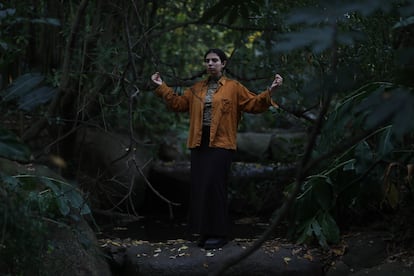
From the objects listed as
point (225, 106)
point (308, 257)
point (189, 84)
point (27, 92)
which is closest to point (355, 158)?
point (308, 257)

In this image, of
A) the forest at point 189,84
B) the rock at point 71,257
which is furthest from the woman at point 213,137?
the rock at point 71,257

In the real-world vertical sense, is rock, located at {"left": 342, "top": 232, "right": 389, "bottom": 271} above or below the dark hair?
below

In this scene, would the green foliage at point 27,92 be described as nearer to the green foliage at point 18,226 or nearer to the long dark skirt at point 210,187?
the long dark skirt at point 210,187

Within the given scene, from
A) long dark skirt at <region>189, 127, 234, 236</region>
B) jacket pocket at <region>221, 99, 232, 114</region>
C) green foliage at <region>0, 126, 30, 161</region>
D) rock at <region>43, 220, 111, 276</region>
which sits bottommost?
rock at <region>43, 220, 111, 276</region>

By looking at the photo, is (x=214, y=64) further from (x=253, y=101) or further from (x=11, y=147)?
(x=11, y=147)

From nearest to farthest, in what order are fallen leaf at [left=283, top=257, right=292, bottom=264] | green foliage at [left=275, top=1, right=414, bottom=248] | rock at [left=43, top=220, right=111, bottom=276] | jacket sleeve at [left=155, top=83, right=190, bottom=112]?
rock at [left=43, top=220, right=111, bottom=276]
green foliage at [left=275, top=1, right=414, bottom=248]
fallen leaf at [left=283, top=257, right=292, bottom=264]
jacket sleeve at [left=155, top=83, right=190, bottom=112]

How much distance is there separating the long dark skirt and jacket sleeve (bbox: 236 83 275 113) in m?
0.36

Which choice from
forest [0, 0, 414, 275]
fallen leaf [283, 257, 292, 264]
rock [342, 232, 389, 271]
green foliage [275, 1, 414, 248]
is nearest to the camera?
forest [0, 0, 414, 275]

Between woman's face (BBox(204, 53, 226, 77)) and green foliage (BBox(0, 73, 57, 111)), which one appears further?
green foliage (BBox(0, 73, 57, 111))

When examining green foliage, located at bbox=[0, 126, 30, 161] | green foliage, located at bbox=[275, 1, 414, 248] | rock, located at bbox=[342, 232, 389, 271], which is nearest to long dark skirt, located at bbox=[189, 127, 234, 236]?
green foliage, located at bbox=[275, 1, 414, 248]

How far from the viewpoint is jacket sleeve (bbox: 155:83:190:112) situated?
5488mm

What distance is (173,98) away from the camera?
555cm

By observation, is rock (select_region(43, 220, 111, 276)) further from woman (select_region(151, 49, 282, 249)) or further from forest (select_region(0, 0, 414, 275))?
woman (select_region(151, 49, 282, 249))

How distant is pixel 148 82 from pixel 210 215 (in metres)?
1.71
